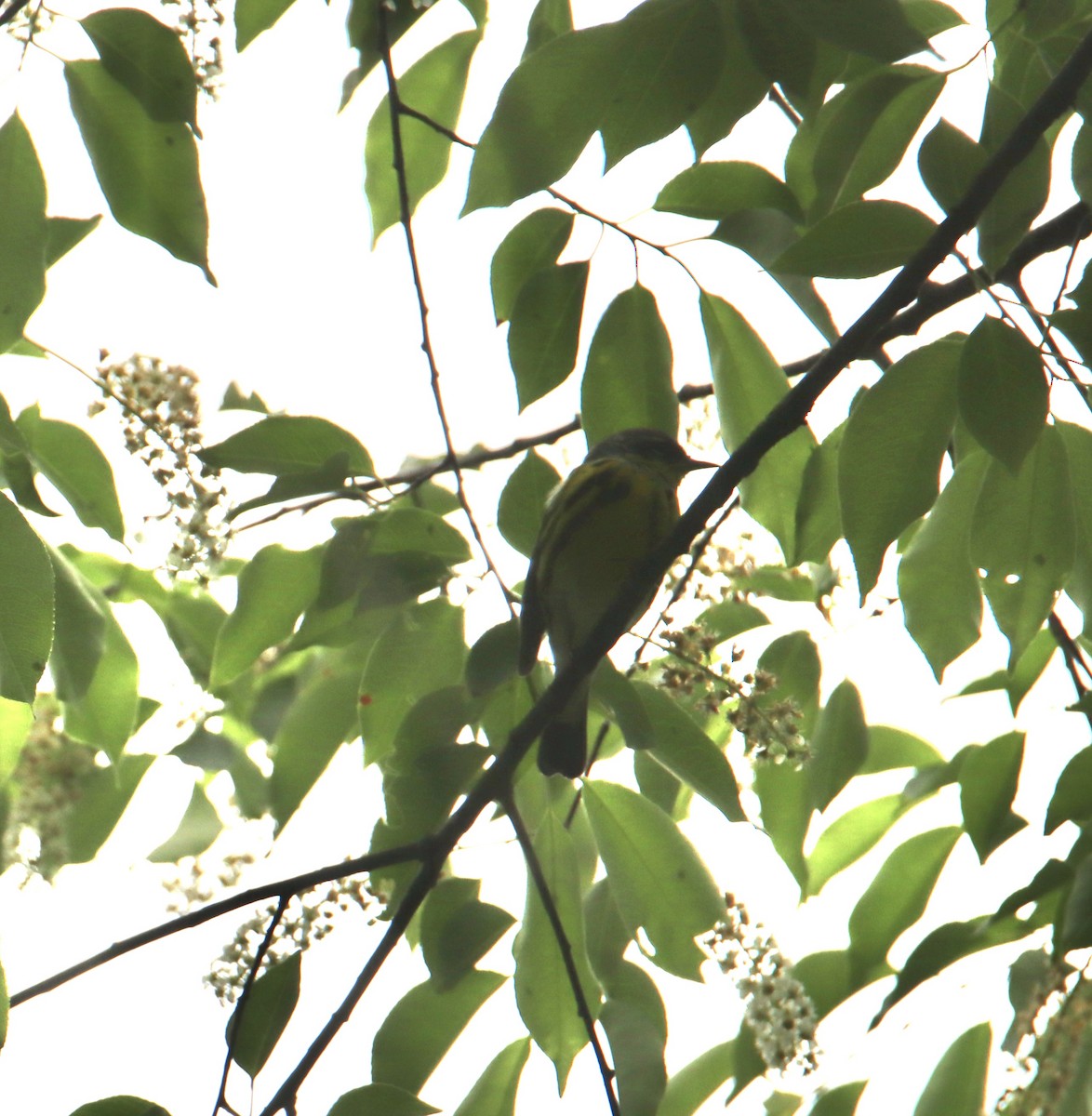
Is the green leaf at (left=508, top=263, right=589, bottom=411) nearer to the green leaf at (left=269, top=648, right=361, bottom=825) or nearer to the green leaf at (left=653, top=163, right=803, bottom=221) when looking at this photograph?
the green leaf at (left=653, top=163, right=803, bottom=221)

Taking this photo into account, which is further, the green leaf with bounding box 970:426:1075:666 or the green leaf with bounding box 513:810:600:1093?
the green leaf with bounding box 513:810:600:1093

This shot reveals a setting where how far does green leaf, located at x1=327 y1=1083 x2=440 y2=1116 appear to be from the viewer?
65.9 inches

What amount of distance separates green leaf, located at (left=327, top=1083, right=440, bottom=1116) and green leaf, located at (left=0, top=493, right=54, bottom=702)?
25.8 inches

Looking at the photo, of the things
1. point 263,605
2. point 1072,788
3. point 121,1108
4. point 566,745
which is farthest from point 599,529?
point 121,1108

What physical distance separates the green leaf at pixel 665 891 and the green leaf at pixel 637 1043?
7 cm

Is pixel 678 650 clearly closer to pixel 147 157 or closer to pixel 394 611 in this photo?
pixel 394 611

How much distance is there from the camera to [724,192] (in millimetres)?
2006

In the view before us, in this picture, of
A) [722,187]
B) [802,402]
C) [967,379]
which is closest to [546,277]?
[722,187]

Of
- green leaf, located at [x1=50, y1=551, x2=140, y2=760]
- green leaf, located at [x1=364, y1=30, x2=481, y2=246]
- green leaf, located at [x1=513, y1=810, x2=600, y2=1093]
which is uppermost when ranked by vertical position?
green leaf, located at [x1=364, y1=30, x2=481, y2=246]

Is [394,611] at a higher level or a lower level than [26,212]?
lower

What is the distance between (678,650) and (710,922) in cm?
45

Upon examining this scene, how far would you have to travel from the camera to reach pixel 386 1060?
222 centimetres

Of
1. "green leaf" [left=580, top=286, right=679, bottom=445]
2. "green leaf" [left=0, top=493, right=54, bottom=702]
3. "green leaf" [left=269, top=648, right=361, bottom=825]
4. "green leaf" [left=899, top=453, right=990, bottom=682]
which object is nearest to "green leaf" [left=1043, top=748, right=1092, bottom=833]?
"green leaf" [left=899, top=453, right=990, bottom=682]

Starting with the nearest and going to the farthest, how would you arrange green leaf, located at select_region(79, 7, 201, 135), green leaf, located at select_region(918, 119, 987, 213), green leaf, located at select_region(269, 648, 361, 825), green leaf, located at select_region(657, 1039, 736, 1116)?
green leaf, located at select_region(918, 119, 987, 213) < green leaf, located at select_region(79, 7, 201, 135) < green leaf, located at select_region(269, 648, 361, 825) < green leaf, located at select_region(657, 1039, 736, 1116)
